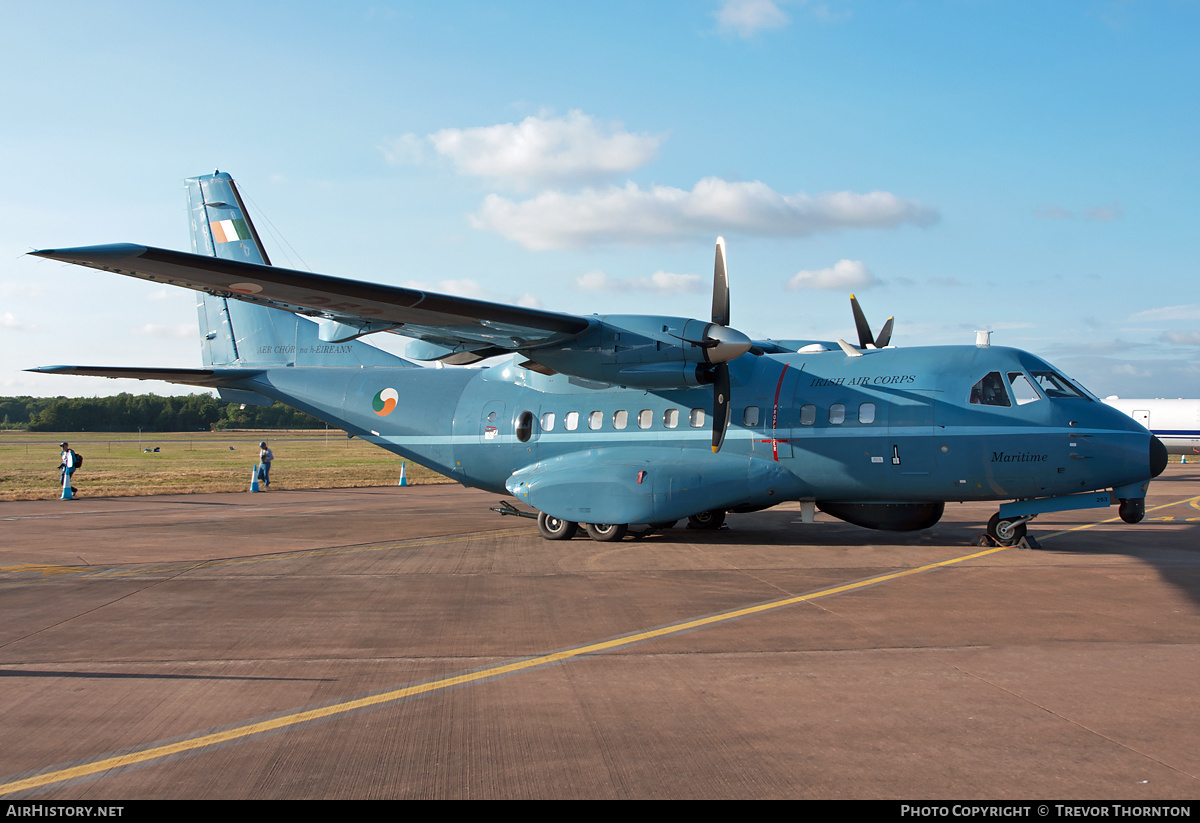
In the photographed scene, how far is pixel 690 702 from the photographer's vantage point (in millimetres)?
6027

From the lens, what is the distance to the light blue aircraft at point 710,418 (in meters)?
13.1

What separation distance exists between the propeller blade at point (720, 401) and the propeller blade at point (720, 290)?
2.84 feet

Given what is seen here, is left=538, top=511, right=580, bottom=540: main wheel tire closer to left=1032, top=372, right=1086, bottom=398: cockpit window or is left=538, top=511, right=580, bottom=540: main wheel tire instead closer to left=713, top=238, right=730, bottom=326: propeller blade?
left=713, top=238, right=730, bottom=326: propeller blade

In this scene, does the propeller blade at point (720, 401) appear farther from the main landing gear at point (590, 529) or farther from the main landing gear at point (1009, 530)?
the main landing gear at point (1009, 530)

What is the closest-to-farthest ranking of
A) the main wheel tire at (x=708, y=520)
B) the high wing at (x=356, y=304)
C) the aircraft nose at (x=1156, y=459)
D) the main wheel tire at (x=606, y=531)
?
the high wing at (x=356, y=304), the aircraft nose at (x=1156, y=459), the main wheel tire at (x=606, y=531), the main wheel tire at (x=708, y=520)

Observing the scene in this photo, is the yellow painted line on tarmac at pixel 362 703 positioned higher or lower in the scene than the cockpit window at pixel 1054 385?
lower

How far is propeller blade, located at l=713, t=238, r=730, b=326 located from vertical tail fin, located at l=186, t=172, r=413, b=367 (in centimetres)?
882

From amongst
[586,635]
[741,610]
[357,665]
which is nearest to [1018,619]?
[741,610]

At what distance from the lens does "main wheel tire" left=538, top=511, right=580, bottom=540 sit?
52.1ft

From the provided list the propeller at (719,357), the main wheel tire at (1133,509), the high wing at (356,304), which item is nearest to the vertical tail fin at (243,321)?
the high wing at (356,304)

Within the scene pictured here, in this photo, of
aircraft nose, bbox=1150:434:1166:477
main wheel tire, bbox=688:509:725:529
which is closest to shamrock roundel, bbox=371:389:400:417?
main wheel tire, bbox=688:509:725:529

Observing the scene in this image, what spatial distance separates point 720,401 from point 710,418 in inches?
38.6

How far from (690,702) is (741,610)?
342 cm
